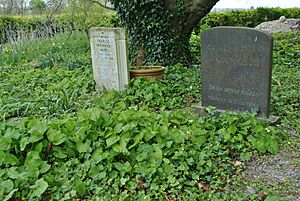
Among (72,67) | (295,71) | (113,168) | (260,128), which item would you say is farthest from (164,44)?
(113,168)

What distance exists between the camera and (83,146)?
3096 millimetres

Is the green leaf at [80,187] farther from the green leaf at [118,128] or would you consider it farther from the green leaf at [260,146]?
the green leaf at [260,146]

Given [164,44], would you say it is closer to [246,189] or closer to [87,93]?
[87,93]

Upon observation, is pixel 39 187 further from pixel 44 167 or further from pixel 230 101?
pixel 230 101

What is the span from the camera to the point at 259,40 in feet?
12.6

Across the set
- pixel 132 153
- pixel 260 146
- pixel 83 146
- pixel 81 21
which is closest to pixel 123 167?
pixel 132 153

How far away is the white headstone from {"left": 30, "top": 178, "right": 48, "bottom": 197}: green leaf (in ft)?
9.94

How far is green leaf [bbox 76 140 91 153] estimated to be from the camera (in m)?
3.07

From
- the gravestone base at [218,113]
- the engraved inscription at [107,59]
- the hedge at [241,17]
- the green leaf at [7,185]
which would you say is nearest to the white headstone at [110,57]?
the engraved inscription at [107,59]

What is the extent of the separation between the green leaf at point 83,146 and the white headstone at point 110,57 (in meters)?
2.53

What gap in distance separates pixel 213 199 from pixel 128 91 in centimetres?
292

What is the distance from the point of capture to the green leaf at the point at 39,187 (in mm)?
2629

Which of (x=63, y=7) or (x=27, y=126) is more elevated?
(x=63, y=7)

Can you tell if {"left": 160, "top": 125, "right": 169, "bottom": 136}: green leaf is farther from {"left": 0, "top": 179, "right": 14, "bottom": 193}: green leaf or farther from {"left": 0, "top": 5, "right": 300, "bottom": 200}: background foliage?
{"left": 0, "top": 179, "right": 14, "bottom": 193}: green leaf
